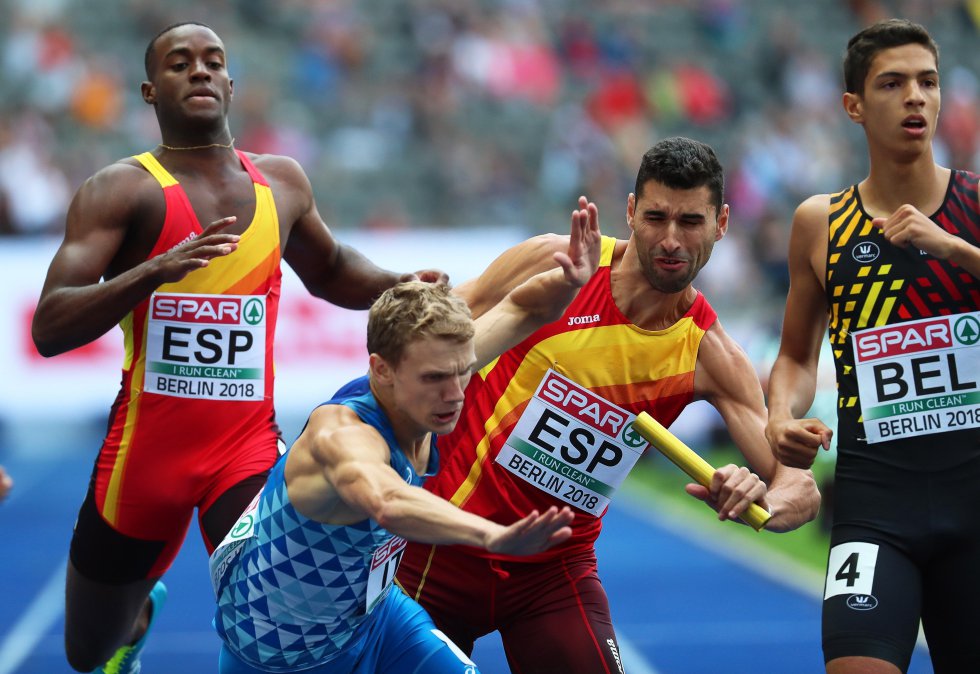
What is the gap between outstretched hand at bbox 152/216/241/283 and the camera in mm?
4762

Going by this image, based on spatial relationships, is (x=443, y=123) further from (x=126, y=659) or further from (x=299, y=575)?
(x=299, y=575)

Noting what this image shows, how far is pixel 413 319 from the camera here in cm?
396

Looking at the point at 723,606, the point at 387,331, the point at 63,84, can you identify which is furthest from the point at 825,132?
the point at 387,331

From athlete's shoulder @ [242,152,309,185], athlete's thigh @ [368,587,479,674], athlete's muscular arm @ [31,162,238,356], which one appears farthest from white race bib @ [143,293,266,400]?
athlete's thigh @ [368,587,479,674]

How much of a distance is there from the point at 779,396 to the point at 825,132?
52.7 ft

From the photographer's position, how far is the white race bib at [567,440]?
498 cm

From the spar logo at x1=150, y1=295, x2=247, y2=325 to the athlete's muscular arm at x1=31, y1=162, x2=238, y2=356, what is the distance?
0.19 metres

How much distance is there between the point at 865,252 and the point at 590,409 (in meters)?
1.11

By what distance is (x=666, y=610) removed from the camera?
940 centimetres

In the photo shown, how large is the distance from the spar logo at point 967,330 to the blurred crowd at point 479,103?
1140cm

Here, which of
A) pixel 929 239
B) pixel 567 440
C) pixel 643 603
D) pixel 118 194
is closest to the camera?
pixel 929 239

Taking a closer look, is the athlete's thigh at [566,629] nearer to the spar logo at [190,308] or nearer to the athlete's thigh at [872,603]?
the athlete's thigh at [872,603]

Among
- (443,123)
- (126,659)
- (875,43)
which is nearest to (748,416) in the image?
(875,43)

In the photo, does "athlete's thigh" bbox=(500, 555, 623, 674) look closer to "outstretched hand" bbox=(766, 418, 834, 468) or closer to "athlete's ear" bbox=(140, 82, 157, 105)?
"outstretched hand" bbox=(766, 418, 834, 468)
